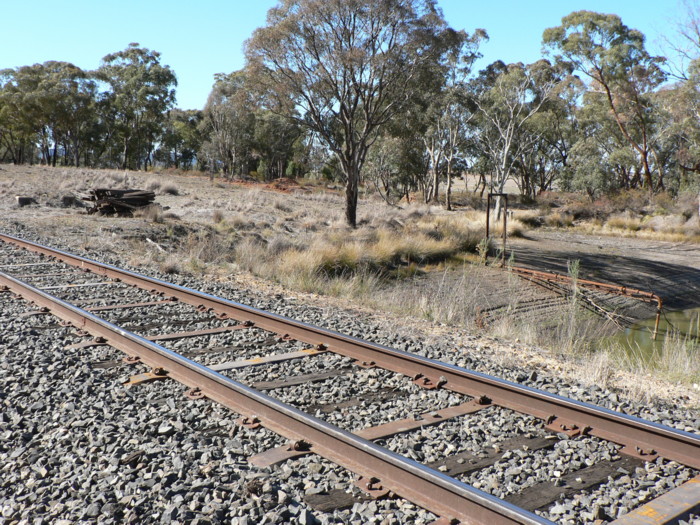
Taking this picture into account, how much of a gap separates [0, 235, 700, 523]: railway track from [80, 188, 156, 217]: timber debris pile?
51.1 ft

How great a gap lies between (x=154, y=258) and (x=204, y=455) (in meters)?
10.4

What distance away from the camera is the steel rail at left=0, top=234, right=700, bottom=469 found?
3996 mm

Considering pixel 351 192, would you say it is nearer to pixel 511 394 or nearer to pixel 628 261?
pixel 628 261

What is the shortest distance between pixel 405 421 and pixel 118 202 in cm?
1996

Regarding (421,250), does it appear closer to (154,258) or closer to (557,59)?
(154,258)

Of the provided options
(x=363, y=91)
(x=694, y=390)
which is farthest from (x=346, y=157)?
(x=694, y=390)

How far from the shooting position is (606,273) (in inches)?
887

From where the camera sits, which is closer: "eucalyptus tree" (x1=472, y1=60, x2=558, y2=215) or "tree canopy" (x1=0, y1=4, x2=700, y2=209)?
"tree canopy" (x1=0, y1=4, x2=700, y2=209)

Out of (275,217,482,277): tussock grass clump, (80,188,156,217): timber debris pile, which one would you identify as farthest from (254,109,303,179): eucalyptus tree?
(275,217,482,277): tussock grass clump

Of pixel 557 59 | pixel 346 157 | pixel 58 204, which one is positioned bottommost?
pixel 58 204

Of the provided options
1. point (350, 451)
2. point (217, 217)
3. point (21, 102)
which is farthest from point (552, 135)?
point (350, 451)

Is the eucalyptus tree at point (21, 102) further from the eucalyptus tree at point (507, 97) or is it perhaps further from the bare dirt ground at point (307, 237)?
the eucalyptus tree at point (507, 97)

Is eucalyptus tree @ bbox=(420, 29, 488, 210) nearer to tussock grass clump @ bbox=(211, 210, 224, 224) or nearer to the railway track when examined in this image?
tussock grass clump @ bbox=(211, 210, 224, 224)

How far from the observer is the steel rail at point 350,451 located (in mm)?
3055
